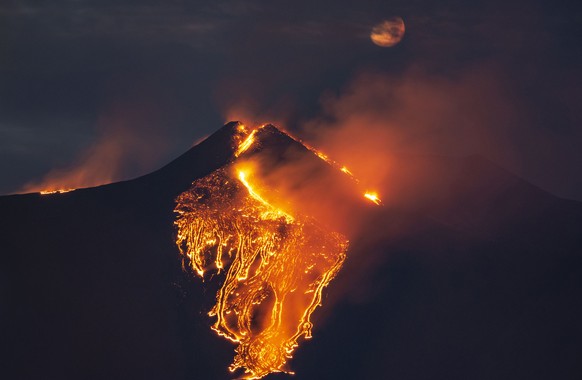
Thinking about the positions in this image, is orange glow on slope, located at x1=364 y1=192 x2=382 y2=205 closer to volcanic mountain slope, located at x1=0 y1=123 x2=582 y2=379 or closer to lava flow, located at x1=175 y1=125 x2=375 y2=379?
volcanic mountain slope, located at x1=0 y1=123 x2=582 y2=379

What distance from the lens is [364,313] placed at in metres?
42.8

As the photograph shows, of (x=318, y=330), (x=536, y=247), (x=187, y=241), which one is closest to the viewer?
(x=318, y=330)

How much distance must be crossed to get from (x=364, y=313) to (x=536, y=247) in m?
10.7

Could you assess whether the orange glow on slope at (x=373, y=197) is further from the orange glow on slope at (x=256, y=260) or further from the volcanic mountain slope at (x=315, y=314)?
the orange glow on slope at (x=256, y=260)

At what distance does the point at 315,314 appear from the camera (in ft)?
139

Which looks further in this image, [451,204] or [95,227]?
[451,204]

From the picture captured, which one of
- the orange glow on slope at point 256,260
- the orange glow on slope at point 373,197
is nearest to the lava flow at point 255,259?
the orange glow on slope at point 256,260

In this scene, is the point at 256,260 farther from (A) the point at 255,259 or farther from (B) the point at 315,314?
(B) the point at 315,314

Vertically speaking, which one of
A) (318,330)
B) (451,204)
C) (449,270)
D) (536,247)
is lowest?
(318,330)

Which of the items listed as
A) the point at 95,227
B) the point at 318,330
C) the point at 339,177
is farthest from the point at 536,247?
the point at 95,227

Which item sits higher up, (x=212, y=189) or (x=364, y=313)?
(x=212, y=189)

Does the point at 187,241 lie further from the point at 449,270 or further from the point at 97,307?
the point at 449,270

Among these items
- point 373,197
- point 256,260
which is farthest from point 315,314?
point 373,197

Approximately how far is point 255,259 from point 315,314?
3.65 m
